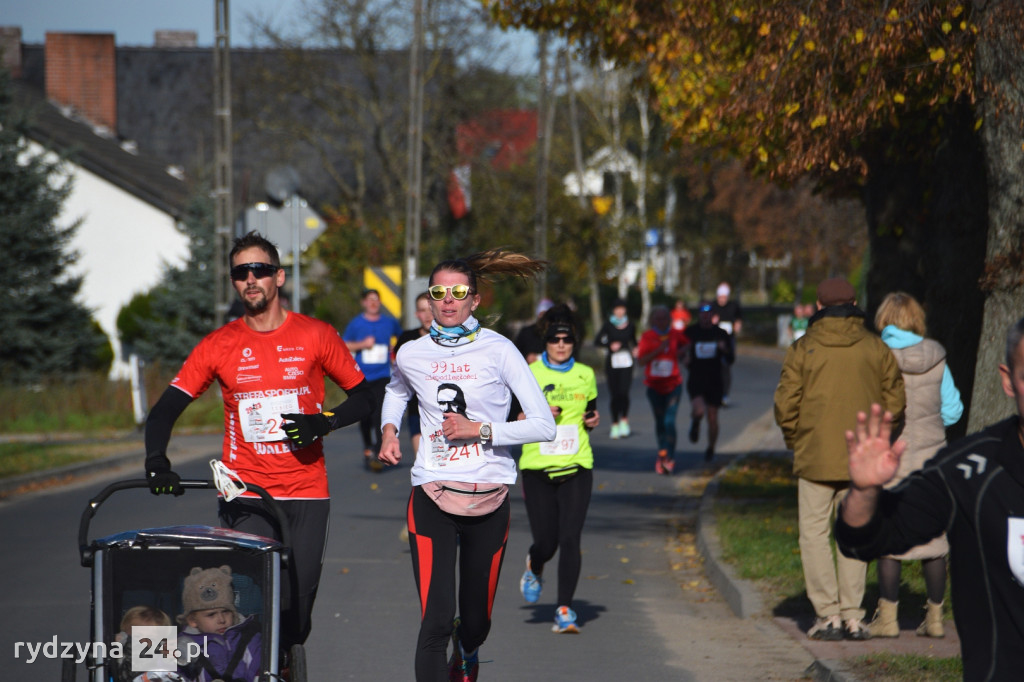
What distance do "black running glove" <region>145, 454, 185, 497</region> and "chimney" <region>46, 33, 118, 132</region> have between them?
4462 cm

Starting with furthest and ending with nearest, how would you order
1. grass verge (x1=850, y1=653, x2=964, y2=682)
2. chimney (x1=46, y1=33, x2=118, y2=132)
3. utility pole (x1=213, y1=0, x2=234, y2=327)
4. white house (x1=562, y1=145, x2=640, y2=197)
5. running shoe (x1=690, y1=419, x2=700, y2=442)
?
1. white house (x1=562, y1=145, x2=640, y2=197)
2. chimney (x1=46, y1=33, x2=118, y2=132)
3. utility pole (x1=213, y1=0, x2=234, y2=327)
4. running shoe (x1=690, y1=419, x2=700, y2=442)
5. grass verge (x1=850, y1=653, x2=964, y2=682)

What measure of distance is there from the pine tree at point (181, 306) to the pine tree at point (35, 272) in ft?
9.52

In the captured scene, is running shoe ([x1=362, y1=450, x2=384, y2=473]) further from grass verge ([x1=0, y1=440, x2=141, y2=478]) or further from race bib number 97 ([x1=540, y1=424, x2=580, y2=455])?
race bib number 97 ([x1=540, y1=424, x2=580, y2=455])

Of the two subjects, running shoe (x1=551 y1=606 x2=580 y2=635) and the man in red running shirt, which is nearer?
the man in red running shirt

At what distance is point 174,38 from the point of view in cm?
5819

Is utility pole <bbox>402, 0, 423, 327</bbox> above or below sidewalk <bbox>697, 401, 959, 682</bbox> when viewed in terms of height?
above

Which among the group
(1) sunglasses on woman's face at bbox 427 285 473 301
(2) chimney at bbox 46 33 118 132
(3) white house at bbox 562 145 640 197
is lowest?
(1) sunglasses on woman's face at bbox 427 285 473 301

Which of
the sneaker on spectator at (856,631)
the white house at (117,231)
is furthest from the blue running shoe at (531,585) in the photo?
the white house at (117,231)

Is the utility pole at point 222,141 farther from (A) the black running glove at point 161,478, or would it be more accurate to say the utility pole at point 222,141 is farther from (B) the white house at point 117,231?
(B) the white house at point 117,231

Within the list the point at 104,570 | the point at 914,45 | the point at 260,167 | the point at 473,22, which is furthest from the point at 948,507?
the point at 260,167

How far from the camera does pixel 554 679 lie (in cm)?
654

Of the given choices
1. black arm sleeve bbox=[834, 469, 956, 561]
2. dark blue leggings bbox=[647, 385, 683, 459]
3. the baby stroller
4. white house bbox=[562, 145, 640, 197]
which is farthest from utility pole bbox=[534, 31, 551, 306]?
black arm sleeve bbox=[834, 469, 956, 561]

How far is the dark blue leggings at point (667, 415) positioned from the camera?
15.2 metres

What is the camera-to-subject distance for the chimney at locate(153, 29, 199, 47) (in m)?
58.0
